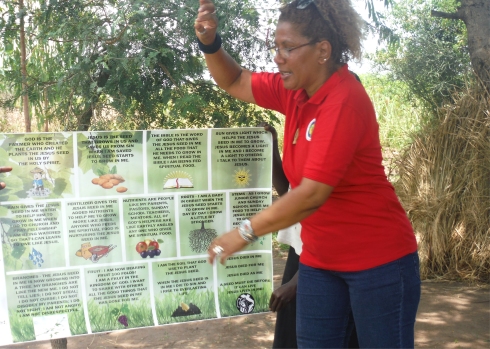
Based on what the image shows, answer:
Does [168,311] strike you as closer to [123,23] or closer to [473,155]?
[123,23]

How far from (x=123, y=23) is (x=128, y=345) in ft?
7.69

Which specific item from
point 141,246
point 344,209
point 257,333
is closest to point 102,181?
point 141,246

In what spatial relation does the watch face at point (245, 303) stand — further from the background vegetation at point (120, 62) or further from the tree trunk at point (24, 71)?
the tree trunk at point (24, 71)

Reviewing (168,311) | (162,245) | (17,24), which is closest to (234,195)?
(162,245)

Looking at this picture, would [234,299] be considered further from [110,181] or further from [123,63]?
[123,63]

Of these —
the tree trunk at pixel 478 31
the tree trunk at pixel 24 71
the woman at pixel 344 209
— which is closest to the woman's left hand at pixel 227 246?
the woman at pixel 344 209

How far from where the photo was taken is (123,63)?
2.85m

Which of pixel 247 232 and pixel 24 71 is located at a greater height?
pixel 24 71

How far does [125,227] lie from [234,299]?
0.66 m

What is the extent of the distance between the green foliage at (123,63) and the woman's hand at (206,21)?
692mm

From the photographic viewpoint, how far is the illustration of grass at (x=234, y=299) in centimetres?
270

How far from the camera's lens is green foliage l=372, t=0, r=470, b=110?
5.67 m

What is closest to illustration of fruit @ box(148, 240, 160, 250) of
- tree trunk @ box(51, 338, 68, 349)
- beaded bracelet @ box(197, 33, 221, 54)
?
tree trunk @ box(51, 338, 68, 349)

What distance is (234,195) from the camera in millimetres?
2686
